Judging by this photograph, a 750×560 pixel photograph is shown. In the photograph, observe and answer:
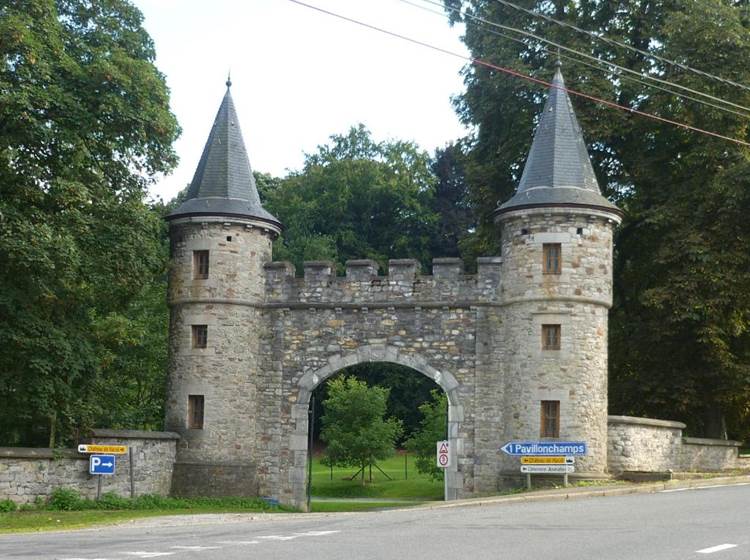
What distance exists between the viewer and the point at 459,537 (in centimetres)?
1298

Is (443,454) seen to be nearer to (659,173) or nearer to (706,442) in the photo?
(706,442)

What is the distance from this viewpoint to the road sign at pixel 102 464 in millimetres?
23344

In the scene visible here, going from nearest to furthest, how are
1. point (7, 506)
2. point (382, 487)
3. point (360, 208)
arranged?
point (7, 506) < point (382, 487) < point (360, 208)

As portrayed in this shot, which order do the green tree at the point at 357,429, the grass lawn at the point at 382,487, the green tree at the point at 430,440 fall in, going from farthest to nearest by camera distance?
the green tree at the point at 357,429, the green tree at the point at 430,440, the grass lawn at the point at 382,487

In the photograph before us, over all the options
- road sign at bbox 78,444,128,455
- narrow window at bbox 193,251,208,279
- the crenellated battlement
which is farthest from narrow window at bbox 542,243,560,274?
road sign at bbox 78,444,128,455

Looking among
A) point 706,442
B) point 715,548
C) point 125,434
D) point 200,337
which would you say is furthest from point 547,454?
point 715,548

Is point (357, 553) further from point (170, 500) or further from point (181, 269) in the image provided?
point (181, 269)

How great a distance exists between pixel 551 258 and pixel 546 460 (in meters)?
4.61

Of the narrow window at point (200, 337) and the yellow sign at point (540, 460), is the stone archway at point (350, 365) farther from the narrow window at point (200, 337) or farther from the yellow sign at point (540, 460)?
the narrow window at point (200, 337)

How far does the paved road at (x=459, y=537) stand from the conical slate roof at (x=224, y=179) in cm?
991

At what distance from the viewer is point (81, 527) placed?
17.6 m

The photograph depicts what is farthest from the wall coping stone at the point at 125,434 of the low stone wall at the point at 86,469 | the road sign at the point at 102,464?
the road sign at the point at 102,464

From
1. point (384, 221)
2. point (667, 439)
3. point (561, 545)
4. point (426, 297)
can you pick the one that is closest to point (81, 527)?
point (561, 545)

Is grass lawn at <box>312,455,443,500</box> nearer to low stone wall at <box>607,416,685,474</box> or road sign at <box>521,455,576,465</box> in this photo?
low stone wall at <box>607,416,685,474</box>
